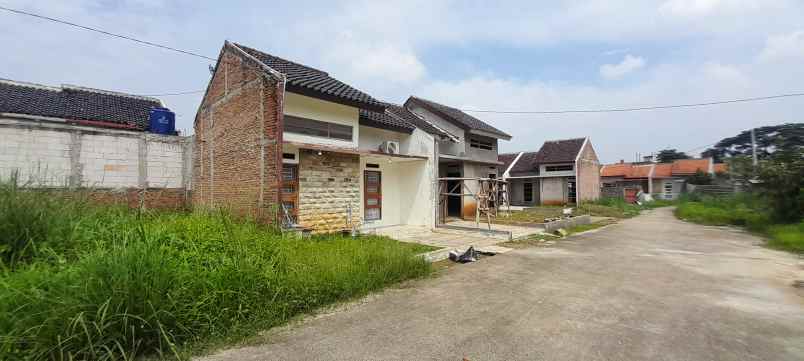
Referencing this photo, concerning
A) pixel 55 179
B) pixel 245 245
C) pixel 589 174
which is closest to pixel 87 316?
pixel 245 245

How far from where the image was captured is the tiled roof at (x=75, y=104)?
13.4 meters

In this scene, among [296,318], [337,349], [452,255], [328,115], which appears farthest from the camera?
[328,115]

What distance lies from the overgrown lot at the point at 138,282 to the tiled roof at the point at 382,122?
262 inches

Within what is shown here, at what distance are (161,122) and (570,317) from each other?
1336cm

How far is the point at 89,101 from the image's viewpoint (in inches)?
610

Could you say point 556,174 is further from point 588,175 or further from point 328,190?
point 328,190

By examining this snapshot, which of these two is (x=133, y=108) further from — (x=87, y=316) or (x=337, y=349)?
(x=337, y=349)

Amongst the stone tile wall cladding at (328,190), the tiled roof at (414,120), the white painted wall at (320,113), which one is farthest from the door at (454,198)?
the white painted wall at (320,113)

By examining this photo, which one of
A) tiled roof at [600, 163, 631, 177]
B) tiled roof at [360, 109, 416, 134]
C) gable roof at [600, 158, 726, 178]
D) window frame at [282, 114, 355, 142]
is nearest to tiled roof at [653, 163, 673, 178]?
gable roof at [600, 158, 726, 178]

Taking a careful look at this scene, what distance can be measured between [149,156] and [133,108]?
8373mm

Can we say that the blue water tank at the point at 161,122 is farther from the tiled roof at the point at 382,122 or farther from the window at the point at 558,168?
the window at the point at 558,168

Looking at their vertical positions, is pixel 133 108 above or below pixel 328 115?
above

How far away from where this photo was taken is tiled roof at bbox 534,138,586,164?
23.7 metres

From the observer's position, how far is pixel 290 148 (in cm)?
886
